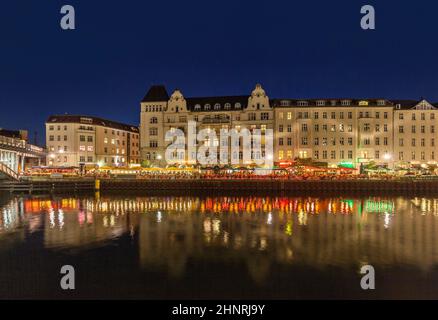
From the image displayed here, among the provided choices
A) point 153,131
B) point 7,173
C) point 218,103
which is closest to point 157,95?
point 153,131

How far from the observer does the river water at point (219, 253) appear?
14.7m

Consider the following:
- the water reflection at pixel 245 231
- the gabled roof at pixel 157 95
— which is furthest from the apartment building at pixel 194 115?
the water reflection at pixel 245 231

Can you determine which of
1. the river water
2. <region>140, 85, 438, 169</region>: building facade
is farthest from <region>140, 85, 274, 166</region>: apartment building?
the river water

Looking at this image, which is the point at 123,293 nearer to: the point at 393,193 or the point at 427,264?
the point at 427,264

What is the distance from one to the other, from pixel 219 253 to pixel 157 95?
64.4 m

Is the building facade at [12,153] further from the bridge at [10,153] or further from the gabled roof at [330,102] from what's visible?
the gabled roof at [330,102]

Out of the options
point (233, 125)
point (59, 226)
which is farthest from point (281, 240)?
point (233, 125)

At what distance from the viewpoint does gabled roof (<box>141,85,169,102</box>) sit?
78.2 meters

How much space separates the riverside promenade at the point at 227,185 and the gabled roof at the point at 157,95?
2529 cm

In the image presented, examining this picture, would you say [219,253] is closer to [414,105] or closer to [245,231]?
[245,231]

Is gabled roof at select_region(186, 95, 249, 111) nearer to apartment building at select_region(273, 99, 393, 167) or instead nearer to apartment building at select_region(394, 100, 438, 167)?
apartment building at select_region(273, 99, 393, 167)

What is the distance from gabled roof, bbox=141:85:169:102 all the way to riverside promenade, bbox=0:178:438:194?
2529 centimetres
